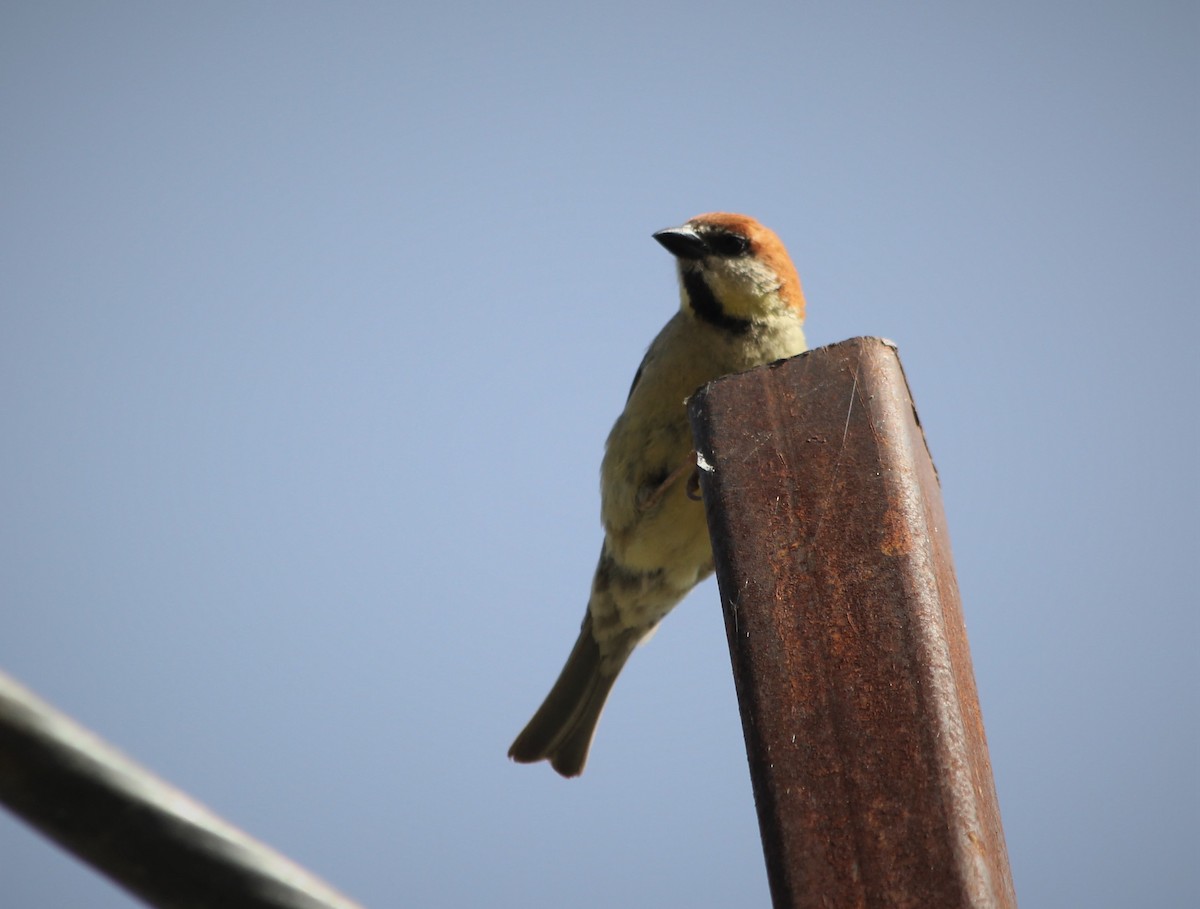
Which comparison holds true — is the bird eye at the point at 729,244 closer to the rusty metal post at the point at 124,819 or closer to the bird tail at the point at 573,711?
the bird tail at the point at 573,711

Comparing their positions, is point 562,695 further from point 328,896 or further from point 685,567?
point 328,896

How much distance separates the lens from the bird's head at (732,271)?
4.38 meters

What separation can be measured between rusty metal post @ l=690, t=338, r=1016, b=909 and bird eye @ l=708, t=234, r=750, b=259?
2.69 meters

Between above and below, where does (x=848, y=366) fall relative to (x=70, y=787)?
above

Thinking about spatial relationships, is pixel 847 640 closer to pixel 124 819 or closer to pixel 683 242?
pixel 124 819

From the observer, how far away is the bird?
3971 millimetres

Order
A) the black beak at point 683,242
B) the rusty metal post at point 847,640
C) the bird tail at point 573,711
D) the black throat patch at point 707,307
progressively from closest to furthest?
the rusty metal post at point 847,640, the black throat patch at point 707,307, the bird tail at point 573,711, the black beak at point 683,242

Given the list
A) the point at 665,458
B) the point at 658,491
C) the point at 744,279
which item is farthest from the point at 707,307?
the point at 658,491

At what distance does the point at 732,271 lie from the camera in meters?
4.50

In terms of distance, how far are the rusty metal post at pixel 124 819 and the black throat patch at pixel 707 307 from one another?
3558 mm

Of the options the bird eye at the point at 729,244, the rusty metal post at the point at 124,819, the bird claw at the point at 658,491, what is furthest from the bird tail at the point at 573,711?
the rusty metal post at the point at 124,819

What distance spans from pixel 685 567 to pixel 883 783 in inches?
108

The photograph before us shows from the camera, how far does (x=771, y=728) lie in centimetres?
162

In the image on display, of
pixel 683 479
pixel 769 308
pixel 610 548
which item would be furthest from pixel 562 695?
pixel 769 308
